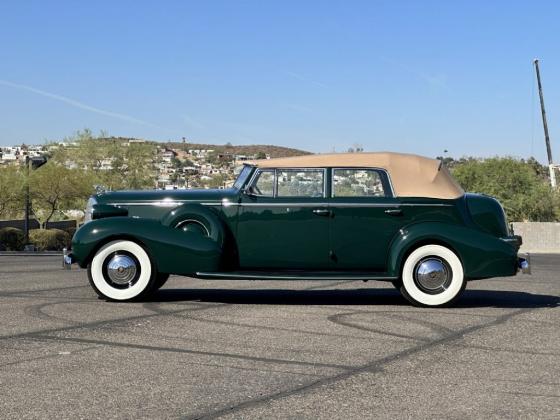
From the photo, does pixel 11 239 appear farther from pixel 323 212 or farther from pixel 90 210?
pixel 323 212

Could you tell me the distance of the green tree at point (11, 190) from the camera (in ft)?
189

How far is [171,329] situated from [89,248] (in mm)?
2779

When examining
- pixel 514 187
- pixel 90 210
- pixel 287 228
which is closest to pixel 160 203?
pixel 90 210

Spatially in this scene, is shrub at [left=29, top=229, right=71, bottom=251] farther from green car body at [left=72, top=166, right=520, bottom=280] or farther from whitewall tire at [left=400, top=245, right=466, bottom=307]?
whitewall tire at [left=400, top=245, right=466, bottom=307]

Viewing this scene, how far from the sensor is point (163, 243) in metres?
11.0

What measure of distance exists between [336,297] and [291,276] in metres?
1.58

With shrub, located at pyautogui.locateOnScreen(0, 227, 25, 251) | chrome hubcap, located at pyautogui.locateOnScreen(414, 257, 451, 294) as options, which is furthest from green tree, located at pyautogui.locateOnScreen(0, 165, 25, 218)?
chrome hubcap, located at pyautogui.locateOnScreen(414, 257, 451, 294)

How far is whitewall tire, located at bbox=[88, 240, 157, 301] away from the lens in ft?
36.2

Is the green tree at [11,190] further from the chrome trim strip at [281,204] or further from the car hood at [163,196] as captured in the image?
the chrome trim strip at [281,204]

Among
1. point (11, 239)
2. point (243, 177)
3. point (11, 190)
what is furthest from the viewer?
point (11, 190)

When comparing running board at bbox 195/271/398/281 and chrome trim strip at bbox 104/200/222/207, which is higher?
chrome trim strip at bbox 104/200/222/207

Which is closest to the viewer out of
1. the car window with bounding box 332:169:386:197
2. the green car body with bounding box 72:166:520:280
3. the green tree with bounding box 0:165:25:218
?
the green car body with bounding box 72:166:520:280

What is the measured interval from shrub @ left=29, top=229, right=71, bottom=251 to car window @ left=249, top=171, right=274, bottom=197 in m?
39.1

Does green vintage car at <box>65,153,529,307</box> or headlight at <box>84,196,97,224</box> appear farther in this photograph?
headlight at <box>84,196,97,224</box>
